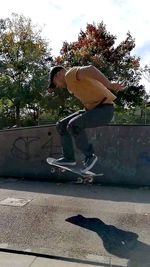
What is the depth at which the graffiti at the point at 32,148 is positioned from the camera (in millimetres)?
9438

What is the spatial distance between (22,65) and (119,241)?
862 inches

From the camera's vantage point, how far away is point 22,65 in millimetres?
25250

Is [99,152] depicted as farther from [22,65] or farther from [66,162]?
[22,65]

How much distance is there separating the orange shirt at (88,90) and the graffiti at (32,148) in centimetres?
394

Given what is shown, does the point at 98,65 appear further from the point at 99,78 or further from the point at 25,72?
the point at 99,78

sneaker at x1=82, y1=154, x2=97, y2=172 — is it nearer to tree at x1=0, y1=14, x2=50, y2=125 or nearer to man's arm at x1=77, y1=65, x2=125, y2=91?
man's arm at x1=77, y1=65, x2=125, y2=91

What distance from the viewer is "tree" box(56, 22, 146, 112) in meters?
25.5

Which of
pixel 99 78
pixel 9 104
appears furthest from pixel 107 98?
pixel 9 104

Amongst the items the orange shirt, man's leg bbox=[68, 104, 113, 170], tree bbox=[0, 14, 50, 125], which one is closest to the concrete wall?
man's leg bbox=[68, 104, 113, 170]

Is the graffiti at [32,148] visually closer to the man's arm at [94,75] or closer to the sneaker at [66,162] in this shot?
the sneaker at [66,162]

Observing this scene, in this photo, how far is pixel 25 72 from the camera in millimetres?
25016

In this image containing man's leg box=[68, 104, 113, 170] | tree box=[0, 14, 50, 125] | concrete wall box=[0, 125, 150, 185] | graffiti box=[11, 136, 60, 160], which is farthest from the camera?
tree box=[0, 14, 50, 125]

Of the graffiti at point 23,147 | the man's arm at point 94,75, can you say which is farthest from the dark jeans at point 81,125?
the graffiti at point 23,147

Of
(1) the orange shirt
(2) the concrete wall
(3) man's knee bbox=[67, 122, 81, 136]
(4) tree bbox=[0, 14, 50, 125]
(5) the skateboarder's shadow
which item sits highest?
(4) tree bbox=[0, 14, 50, 125]
